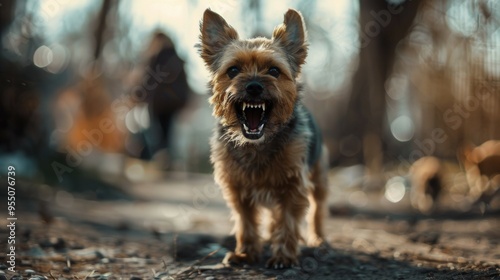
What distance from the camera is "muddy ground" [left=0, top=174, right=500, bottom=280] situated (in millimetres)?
4562

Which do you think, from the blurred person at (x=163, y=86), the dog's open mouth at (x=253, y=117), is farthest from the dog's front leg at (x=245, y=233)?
Answer: the blurred person at (x=163, y=86)

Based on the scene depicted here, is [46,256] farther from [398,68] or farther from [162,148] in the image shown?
[398,68]

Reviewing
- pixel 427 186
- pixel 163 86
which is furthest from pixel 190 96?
pixel 427 186

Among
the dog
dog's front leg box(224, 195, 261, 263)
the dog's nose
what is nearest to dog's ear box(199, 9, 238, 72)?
the dog

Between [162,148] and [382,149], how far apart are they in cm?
650

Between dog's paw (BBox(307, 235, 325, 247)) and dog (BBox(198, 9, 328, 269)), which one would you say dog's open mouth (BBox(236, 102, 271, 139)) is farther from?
dog's paw (BBox(307, 235, 325, 247))

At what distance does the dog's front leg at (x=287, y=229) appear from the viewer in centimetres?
Answer: 475

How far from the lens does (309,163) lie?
555cm

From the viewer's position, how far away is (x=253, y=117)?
4.89 meters

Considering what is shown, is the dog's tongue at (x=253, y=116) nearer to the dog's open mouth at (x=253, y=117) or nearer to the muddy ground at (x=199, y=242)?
the dog's open mouth at (x=253, y=117)

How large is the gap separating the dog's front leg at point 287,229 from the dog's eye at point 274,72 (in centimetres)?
113

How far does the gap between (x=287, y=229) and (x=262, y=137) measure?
3.00 feet

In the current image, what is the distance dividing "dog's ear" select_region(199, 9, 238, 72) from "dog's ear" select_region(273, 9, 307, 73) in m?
0.49

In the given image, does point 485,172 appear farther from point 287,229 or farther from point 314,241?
point 287,229
